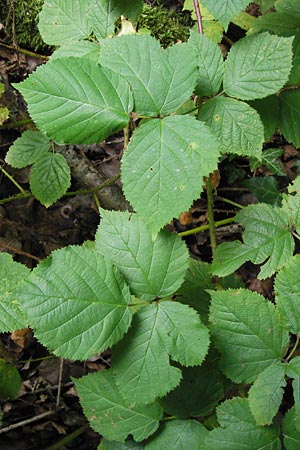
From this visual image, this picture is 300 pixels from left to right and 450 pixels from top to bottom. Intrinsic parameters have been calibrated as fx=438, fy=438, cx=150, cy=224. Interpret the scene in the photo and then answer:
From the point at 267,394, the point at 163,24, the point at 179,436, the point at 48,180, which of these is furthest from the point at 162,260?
the point at 163,24

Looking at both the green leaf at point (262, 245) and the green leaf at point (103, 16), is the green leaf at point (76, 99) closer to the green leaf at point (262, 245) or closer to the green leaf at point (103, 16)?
the green leaf at point (103, 16)

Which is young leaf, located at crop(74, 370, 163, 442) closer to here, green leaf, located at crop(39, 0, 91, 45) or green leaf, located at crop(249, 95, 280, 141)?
green leaf, located at crop(249, 95, 280, 141)

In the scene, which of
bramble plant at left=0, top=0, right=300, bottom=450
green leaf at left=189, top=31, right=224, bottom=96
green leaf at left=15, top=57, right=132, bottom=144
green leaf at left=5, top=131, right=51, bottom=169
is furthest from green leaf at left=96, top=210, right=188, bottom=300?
green leaf at left=5, top=131, right=51, bottom=169

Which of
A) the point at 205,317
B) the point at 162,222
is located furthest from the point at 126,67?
the point at 205,317

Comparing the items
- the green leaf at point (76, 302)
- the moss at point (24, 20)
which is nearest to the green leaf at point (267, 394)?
the green leaf at point (76, 302)

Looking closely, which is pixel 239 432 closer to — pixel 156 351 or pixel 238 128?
pixel 156 351
